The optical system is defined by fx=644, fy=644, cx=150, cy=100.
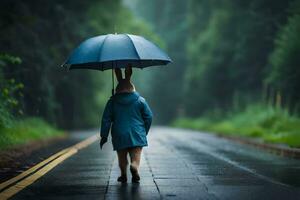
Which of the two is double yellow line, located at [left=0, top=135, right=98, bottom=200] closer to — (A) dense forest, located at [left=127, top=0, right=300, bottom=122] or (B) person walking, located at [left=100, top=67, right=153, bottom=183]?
(B) person walking, located at [left=100, top=67, right=153, bottom=183]

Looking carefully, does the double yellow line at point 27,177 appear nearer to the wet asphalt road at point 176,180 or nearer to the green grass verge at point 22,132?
the wet asphalt road at point 176,180

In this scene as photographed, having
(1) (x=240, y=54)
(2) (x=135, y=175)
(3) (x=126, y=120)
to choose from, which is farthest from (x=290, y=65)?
(2) (x=135, y=175)

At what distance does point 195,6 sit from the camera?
6456 cm

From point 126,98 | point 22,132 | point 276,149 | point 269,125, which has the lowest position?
point 276,149

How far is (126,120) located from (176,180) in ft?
4.31

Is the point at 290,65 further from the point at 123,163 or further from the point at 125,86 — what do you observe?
the point at 123,163

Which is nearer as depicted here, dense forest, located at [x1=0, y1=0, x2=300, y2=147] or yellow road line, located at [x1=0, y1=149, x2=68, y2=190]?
yellow road line, located at [x1=0, y1=149, x2=68, y2=190]

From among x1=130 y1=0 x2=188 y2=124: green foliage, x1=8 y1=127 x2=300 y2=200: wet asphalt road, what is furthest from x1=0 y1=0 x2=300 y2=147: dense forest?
x1=130 y1=0 x2=188 y2=124: green foliage

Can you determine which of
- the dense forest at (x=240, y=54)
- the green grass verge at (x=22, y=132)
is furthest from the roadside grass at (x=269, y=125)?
the green grass verge at (x=22, y=132)

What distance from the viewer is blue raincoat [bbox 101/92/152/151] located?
1031 cm

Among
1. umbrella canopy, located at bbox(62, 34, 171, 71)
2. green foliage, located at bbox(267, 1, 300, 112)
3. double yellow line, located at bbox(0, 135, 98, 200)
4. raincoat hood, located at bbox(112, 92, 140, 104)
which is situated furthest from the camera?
green foliage, located at bbox(267, 1, 300, 112)

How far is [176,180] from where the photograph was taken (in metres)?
10.7

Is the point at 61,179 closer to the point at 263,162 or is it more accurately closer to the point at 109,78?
the point at 263,162

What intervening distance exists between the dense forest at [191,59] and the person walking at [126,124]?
24.0ft
